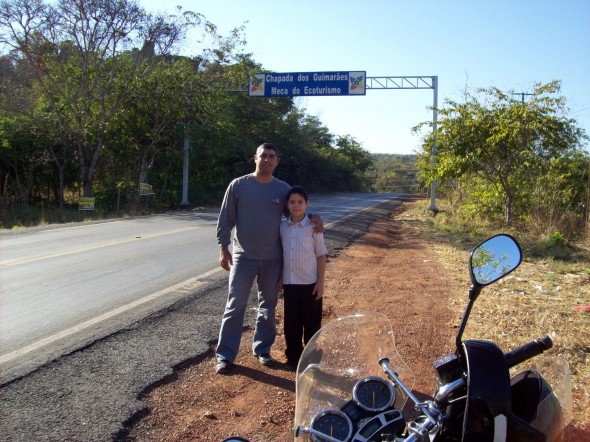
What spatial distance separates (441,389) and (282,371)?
2603mm

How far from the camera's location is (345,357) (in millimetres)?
2645

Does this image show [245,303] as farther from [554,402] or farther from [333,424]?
[554,402]

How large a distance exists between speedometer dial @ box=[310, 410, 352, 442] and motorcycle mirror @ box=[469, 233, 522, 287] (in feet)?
2.55

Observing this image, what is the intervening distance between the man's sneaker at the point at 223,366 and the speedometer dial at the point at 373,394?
86.6 inches

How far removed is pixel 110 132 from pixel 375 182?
200 feet

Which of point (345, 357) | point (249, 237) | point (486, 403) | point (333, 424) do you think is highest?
point (249, 237)

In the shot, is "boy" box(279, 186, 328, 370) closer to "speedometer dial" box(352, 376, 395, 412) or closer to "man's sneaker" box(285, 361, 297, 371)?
"man's sneaker" box(285, 361, 297, 371)

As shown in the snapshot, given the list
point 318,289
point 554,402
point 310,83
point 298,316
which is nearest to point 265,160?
point 318,289

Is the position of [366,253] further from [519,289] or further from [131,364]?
[131,364]

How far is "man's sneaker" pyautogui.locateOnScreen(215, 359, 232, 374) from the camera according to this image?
14.5 feet

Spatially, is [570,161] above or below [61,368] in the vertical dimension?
above

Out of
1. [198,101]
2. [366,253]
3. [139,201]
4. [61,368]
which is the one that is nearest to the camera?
[61,368]

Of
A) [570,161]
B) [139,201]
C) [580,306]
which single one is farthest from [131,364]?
[139,201]

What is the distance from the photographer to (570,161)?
1497 cm
